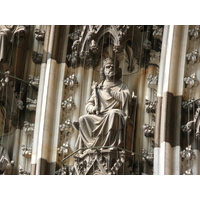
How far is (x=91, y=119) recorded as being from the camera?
13.2 metres

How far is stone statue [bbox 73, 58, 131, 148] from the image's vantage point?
13.1m

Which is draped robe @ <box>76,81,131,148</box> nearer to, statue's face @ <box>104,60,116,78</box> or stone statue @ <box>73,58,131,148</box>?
stone statue @ <box>73,58,131,148</box>

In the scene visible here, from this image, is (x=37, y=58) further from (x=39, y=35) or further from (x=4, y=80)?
(x=4, y=80)

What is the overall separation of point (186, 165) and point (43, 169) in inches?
77.2

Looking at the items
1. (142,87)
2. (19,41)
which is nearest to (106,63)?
(142,87)

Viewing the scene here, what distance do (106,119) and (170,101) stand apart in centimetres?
90

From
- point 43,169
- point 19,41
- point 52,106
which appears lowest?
point 43,169

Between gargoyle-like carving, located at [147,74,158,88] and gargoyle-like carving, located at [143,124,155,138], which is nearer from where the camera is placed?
gargoyle-like carving, located at [143,124,155,138]

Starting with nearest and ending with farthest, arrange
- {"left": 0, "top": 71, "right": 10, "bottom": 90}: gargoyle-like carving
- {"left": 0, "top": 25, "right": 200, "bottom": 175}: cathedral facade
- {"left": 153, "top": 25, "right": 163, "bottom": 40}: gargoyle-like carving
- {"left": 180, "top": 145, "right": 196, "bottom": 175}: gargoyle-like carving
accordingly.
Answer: {"left": 180, "top": 145, "right": 196, "bottom": 175}: gargoyle-like carving → {"left": 0, "top": 25, "right": 200, "bottom": 175}: cathedral facade → {"left": 153, "top": 25, "right": 163, "bottom": 40}: gargoyle-like carving → {"left": 0, "top": 71, "right": 10, "bottom": 90}: gargoyle-like carving

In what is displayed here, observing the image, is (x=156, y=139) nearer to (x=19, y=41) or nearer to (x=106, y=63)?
(x=106, y=63)

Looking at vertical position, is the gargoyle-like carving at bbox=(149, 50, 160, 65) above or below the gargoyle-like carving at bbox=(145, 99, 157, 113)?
above

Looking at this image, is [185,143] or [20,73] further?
[20,73]

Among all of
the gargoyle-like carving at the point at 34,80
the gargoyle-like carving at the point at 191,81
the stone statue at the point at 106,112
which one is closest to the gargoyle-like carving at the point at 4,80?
the gargoyle-like carving at the point at 34,80

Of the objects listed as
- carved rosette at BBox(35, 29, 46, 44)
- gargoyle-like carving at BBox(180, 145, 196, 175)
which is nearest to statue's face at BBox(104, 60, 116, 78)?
carved rosette at BBox(35, 29, 46, 44)
